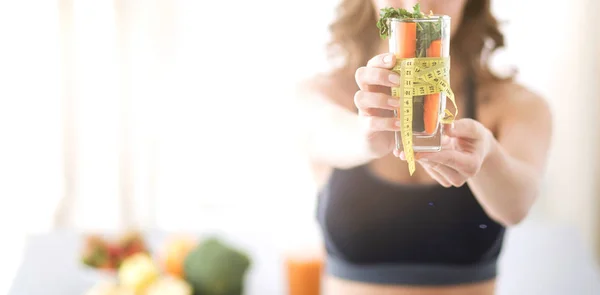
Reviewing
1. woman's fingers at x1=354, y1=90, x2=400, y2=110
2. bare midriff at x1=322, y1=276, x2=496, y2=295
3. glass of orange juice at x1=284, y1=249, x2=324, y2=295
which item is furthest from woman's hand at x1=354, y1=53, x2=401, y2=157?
glass of orange juice at x1=284, y1=249, x2=324, y2=295

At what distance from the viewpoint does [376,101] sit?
45cm

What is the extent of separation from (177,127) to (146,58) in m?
0.19

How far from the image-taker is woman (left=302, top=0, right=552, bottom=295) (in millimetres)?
529

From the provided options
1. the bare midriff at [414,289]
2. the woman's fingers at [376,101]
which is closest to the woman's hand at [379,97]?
the woman's fingers at [376,101]

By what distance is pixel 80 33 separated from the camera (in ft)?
5.03

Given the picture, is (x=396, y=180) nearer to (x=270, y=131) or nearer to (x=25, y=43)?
(x=25, y=43)

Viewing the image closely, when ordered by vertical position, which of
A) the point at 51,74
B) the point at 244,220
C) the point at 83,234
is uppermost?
the point at 51,74

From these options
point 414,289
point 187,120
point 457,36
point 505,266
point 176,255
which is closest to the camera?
point 457,36

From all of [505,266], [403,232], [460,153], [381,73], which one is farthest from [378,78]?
[505,266]

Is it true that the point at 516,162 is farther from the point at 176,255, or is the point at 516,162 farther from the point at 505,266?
the point at 176,255

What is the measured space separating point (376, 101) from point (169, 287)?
1.67 feet

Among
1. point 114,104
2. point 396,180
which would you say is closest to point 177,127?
point 114,104

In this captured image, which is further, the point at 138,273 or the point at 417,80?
the point at 138,273

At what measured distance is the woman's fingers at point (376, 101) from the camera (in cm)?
44
